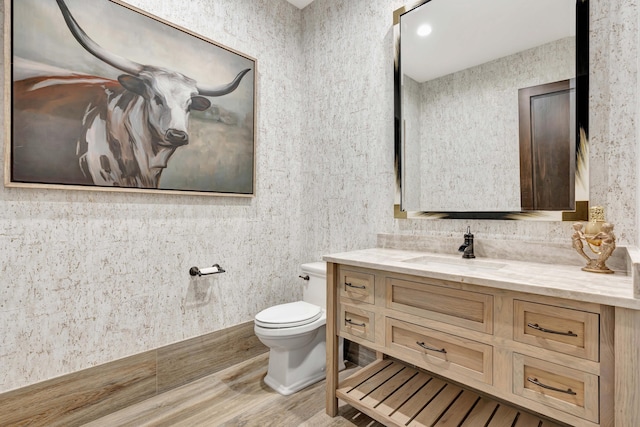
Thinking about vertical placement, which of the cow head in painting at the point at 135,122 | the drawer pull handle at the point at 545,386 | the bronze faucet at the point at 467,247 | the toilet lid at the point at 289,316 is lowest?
the toilet lid at the point at 289,316

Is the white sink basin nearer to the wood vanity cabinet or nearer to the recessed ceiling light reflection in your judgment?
the wood vanity cabinet

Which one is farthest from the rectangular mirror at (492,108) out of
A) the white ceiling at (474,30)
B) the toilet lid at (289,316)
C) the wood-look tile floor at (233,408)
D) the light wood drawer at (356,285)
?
the wood-look tile floor at (233,408)

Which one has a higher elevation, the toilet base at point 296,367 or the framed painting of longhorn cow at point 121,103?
the framed painting of longhorn cow at point 121,103

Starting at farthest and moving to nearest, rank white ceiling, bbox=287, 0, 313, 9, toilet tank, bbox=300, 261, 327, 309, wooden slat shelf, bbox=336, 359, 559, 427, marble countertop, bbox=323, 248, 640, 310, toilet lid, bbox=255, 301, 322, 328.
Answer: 1. white ceiling, bbox=287, 0, 313, 9
2. toilet tank, bbox=300, 261, 327, 309
3. toilet lid, bbox=255, 301, 322, 328
4. wooden slat shelf, bbox=336, 359, 559, 427
5. marble countertop, bbox=323, 248, 640, 310

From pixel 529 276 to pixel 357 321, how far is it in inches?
31.4

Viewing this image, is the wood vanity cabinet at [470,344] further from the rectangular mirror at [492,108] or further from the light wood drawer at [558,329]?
the rectangular mirror at [492,108]

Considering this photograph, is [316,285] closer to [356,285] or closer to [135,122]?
[356,285]

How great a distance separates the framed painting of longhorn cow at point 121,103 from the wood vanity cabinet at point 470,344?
1156 mm

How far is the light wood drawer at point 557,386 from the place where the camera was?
3.28 ft

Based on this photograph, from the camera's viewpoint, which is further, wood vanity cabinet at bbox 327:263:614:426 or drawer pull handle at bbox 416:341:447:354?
drawer pull handle at bbox 416:341:447:354

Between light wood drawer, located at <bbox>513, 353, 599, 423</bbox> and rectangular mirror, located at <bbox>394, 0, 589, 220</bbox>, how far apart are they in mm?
751

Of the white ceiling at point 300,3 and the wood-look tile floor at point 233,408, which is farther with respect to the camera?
the white ceiling at point 300,3

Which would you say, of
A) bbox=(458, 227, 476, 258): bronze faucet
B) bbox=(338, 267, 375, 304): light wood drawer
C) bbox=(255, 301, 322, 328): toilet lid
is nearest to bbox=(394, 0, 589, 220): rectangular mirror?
bbox=(458, 227, 476, 258): bronze faucet

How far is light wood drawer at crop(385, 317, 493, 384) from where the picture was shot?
1.22 m
